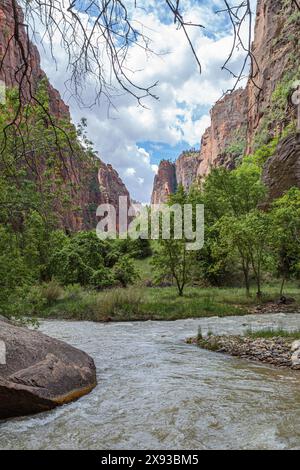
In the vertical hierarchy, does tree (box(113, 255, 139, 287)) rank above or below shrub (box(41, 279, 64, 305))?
above

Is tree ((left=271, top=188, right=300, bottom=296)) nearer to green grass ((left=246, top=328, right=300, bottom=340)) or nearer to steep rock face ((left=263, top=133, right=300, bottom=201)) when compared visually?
green grass ((left=246, top=328, right=300, bottom=340))

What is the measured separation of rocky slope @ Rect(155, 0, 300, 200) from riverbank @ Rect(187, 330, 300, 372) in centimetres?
445

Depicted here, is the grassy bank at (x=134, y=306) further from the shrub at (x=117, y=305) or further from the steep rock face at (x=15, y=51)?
the steep rock face at (x=15, y=51)

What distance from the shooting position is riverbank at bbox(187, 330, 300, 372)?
8.02 meters

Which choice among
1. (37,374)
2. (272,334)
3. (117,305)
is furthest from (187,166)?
(37,374)

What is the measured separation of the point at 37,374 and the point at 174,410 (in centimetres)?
179

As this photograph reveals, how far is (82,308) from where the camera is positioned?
57.0 ft

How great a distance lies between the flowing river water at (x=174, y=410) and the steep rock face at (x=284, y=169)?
23344 mm

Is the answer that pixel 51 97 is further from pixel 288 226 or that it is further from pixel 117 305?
pixel 288 226

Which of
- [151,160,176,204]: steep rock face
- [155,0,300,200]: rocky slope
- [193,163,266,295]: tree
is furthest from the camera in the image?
[151,160,176,204]: steep rock face

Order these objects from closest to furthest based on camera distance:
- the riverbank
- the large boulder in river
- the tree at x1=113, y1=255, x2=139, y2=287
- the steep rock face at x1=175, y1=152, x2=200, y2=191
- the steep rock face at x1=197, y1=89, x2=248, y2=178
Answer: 1. the large boulder in river
2. the riverbank
3. the tree at x1=113, y1=255, x2=139, y2=287
4. the steep rock face at x1=197, y1=89, x2=248, y2=178
5. the steep rock face at x1=175, y1=152, x2=200, y2=191

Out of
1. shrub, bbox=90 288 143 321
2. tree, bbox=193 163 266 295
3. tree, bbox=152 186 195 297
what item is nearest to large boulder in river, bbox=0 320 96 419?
shrub, bbox=90 288 143 321
